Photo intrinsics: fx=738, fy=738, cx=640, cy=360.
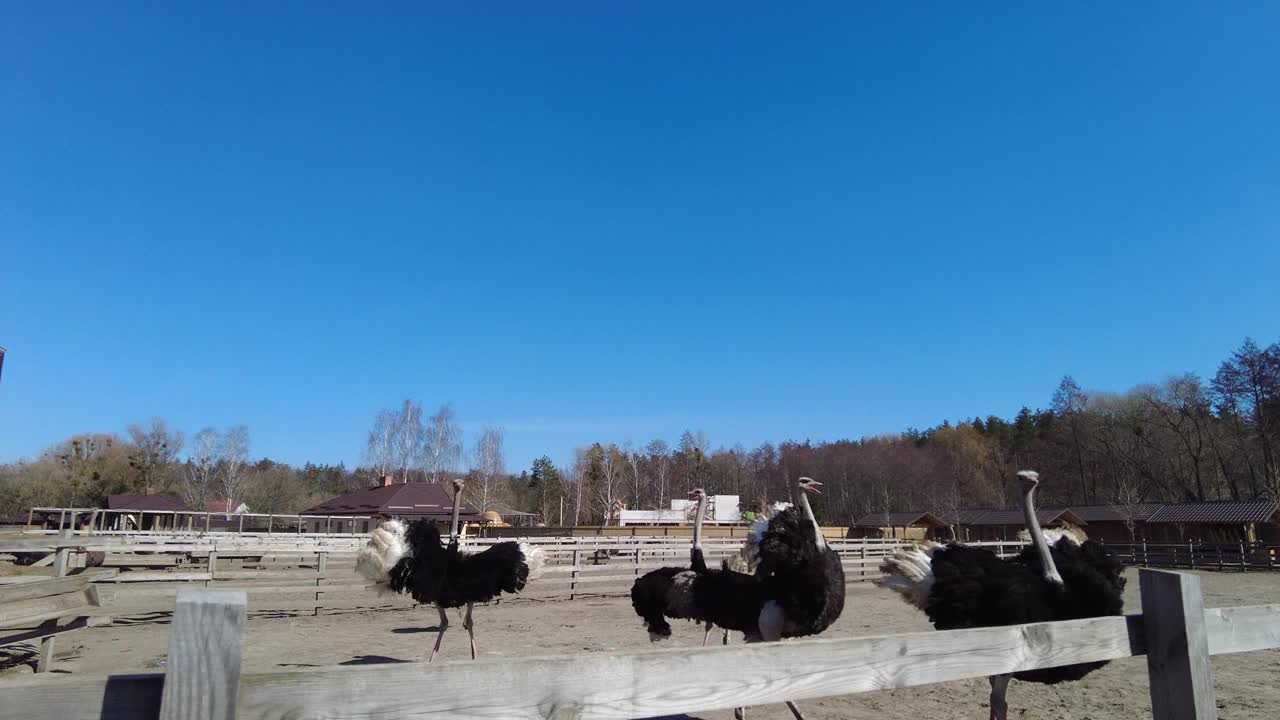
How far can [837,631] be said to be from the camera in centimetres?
1076

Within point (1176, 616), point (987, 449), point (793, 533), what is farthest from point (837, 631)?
point (987, 449)

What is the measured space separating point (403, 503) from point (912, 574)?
31.5m

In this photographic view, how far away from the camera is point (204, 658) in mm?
1423

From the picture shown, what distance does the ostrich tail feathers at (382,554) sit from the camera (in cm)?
821

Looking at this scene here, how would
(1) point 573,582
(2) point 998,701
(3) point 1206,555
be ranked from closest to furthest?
(2) point 998,701
(1) point 573,582
(3) point 1206,555

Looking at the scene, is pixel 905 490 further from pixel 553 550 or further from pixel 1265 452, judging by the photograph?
pixel 553 550

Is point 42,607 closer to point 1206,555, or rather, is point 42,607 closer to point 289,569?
point 289,569

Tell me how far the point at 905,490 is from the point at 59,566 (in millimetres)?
61302

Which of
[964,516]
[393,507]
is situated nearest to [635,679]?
[393,507]

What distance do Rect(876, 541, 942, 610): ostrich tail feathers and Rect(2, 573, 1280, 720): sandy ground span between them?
1232mm

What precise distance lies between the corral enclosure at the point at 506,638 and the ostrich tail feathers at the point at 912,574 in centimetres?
59

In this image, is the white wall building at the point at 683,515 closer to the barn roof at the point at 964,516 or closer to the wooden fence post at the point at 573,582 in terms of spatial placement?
the barn roof at the point at 964,516

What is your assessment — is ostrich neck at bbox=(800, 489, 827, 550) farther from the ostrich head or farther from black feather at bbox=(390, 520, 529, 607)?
black feather at bbox=(390, 520, 529, 607)

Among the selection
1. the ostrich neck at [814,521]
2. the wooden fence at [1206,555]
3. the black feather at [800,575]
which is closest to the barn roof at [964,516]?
the wooden fence at [1206,555]
